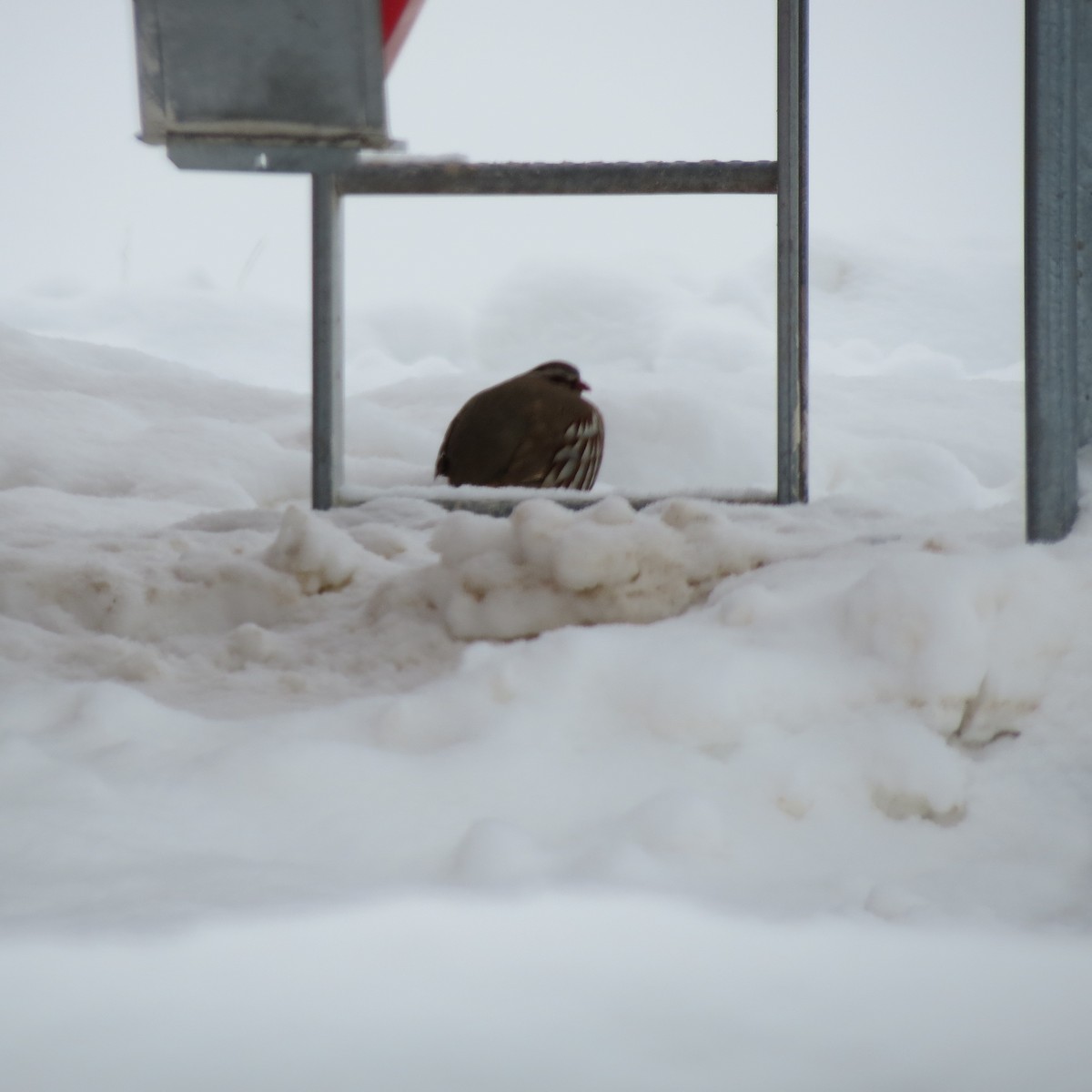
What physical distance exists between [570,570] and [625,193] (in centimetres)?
120

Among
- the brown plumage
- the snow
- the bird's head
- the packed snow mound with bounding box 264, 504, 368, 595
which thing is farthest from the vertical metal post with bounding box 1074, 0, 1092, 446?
the bird's head

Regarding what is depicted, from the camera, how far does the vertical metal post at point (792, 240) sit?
212cm

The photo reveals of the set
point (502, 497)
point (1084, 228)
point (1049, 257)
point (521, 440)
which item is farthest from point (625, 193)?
point (1049, 257)

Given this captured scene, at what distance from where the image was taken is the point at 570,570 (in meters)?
1.15

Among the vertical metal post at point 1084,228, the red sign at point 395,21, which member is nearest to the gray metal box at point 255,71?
Result: the red sign at point 395,21

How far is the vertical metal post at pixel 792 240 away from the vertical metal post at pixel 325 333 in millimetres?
737

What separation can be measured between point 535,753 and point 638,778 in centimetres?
7

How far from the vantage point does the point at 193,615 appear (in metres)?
1.34

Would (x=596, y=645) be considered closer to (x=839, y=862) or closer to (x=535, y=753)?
(x=535, y=753)

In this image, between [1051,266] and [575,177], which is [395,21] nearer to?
[1051,266]

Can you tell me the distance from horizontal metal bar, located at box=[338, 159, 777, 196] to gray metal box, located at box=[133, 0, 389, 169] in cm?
107

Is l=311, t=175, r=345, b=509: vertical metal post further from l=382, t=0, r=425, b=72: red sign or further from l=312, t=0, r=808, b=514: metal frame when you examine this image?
l=382, t=0, r=425, b=72: red sign

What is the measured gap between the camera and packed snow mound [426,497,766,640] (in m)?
1.17

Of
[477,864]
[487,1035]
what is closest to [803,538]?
[477,864]
